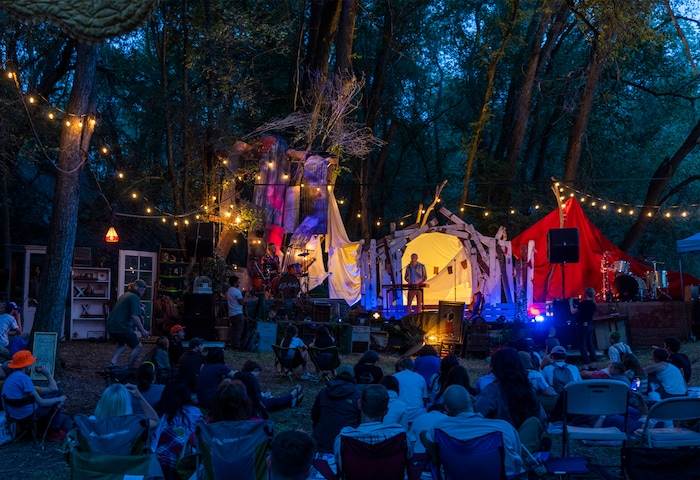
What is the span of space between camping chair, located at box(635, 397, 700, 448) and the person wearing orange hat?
524 cm

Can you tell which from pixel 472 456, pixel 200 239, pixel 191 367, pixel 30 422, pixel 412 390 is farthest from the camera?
pixel 200 239

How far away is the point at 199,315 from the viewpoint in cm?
1529

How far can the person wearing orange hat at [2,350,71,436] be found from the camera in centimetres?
725

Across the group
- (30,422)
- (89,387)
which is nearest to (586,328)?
(89,387)

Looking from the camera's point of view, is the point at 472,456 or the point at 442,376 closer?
the point at 472,456

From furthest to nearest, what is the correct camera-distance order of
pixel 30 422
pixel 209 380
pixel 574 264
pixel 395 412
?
pixel 574 264
pixel 209 380
pixel 30 422
pixel 395 412

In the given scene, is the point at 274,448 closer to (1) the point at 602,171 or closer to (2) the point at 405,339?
(2) the point at 405,339

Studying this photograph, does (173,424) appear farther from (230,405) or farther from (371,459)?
(371,459)

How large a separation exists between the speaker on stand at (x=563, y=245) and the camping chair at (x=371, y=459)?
13.1 metres

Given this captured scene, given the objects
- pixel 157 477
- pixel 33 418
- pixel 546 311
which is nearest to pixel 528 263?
pixel 546 311

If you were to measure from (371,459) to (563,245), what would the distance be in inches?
525

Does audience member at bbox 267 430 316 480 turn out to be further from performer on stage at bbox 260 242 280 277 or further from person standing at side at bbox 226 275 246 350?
performer on stage at bbox 260 242 280 277

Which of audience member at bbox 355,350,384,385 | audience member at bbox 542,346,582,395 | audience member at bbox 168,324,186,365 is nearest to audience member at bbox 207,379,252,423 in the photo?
audience member at bbox 355,350,384,385

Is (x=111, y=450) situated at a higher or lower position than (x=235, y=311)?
lower
